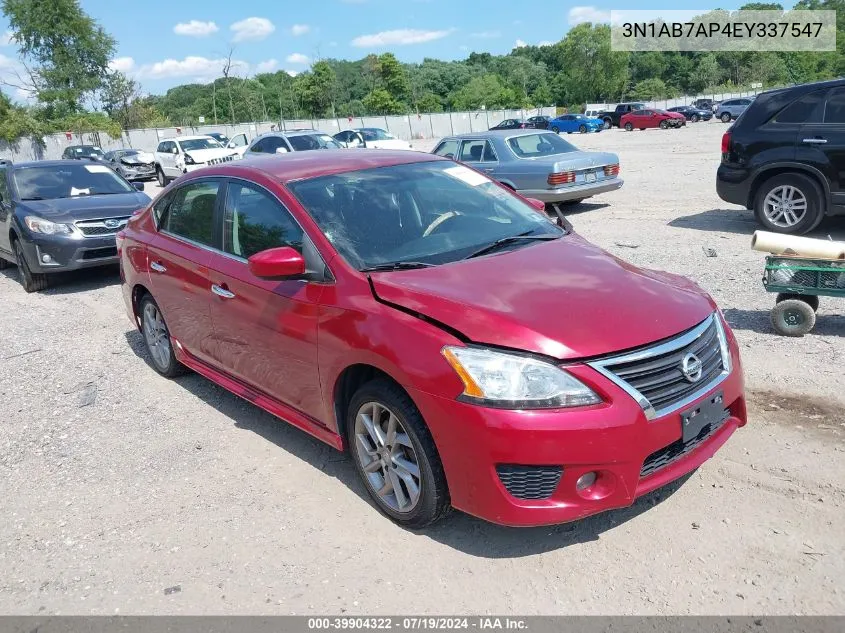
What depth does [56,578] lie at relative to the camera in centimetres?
329

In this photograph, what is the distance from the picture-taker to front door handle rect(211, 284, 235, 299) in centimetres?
431

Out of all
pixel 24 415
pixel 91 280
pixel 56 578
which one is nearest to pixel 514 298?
pixel 56 578

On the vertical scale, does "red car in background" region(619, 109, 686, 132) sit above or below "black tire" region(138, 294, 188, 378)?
above

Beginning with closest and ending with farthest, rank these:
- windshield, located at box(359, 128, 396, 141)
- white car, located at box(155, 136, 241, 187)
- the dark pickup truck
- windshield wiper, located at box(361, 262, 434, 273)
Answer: windshield wiper, located at box(361, 262, 434, 273), white car, located at box(155, 136, 241, 187), windshield, located at box(359, 128, 396, 141), the dark pickup truck

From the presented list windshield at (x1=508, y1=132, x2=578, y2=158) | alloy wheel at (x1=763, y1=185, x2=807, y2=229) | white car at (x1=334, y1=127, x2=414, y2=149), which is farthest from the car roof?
white car at (x1=334, y1=127, x2=414, y2=149)

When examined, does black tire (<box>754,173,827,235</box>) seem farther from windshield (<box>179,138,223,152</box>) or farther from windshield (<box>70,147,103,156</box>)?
windshield (<box>70,147,103,156</box>)

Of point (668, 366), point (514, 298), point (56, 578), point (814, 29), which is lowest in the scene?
point (56, 578)

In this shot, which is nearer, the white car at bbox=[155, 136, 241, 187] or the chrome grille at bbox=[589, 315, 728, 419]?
the chrome grille at bbox=[589, 315, 728, 419]

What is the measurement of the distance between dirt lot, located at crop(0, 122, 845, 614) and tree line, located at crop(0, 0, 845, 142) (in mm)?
53032

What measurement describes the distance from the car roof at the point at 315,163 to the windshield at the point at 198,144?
21631 mm

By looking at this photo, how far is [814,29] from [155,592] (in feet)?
222

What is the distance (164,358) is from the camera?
222 inches

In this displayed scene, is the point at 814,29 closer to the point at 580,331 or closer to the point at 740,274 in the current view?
the point at 740,274

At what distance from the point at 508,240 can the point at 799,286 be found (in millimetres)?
2809
